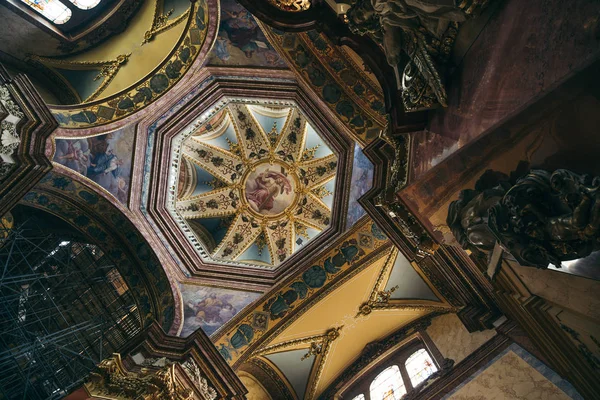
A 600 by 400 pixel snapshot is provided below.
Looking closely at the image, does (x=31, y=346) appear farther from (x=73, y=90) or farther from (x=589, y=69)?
(x=589, y=69)

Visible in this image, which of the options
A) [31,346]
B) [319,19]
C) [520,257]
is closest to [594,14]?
[520,257]

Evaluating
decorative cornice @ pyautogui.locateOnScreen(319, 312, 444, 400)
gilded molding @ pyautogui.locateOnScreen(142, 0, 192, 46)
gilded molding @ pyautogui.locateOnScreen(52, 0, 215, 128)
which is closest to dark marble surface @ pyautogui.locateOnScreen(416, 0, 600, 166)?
gilded molding @ pyautogui.locateOnScreen(52, 0, 215, 128)

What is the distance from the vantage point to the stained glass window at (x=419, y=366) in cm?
938

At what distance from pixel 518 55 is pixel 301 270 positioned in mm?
7632

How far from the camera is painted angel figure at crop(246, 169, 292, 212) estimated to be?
1302 cm

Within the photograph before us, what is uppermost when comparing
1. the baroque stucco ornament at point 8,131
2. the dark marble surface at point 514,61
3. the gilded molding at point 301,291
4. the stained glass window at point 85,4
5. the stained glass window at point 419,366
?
the stained glass window at point 85,4

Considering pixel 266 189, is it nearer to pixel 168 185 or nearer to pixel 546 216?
pixel 168 185

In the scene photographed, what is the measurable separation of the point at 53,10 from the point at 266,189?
6277mm

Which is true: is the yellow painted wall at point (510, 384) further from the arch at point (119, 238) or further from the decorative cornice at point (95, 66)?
the decorative cornice at point (95, 66)

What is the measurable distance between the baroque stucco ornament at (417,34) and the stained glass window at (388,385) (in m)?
6.72

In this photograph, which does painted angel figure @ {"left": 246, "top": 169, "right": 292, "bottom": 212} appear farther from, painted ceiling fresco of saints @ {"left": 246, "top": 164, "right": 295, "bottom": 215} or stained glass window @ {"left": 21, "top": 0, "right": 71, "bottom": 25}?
stained glass window @ {"left": 21, "top": 0, "right": 71, "bottom": 25}

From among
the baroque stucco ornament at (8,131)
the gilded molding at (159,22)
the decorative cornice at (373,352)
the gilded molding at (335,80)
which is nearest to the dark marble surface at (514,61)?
the gilded molding at (335,80)

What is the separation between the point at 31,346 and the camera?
29.0 ft

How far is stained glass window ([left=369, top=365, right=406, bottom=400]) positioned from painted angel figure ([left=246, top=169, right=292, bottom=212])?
499 centimetres
